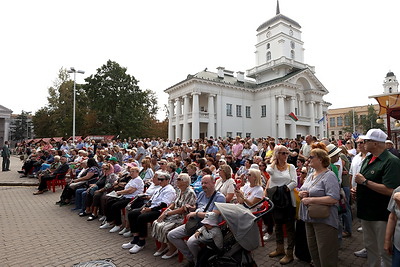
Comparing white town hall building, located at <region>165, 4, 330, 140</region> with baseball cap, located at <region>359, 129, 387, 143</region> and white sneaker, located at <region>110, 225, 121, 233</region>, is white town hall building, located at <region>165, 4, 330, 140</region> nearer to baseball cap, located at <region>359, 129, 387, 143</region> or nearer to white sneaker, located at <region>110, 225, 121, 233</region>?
white sneaker, located at <region>110, 225, 121, 233</region>

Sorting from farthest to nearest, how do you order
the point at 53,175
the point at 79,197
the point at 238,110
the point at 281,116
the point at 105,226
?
1. the point at 238,110
2. the point at 281,116
3. the point at 53,175
4. the point at 79,197
5. the point at 105,226

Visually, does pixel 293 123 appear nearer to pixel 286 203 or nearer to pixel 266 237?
pixel 266 237

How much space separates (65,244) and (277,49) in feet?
134

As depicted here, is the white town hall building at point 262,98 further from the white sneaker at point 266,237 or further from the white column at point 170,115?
the white sneaker at point 266,237

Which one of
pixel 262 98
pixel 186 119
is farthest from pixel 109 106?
pixel 262 98

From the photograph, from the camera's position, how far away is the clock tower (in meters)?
37.1

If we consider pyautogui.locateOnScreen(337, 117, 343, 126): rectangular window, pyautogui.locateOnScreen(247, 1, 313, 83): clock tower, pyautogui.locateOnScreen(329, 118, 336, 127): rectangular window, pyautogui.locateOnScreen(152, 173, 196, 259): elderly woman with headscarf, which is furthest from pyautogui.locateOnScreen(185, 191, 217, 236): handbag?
pyautogui.locateOnScreen(329, 118, 336, 127): rectangular window

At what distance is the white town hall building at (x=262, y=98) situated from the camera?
3241cm

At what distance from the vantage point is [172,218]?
4.66 meters

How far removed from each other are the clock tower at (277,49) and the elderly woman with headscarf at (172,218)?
35.7 meters

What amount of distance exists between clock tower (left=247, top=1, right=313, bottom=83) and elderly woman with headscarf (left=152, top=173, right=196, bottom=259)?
1405 inches

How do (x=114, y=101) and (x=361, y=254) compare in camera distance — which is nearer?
(x=361, y=254)

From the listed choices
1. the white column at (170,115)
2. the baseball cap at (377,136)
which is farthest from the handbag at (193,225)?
the white column at (170,115)

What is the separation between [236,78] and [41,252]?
37841 mm
